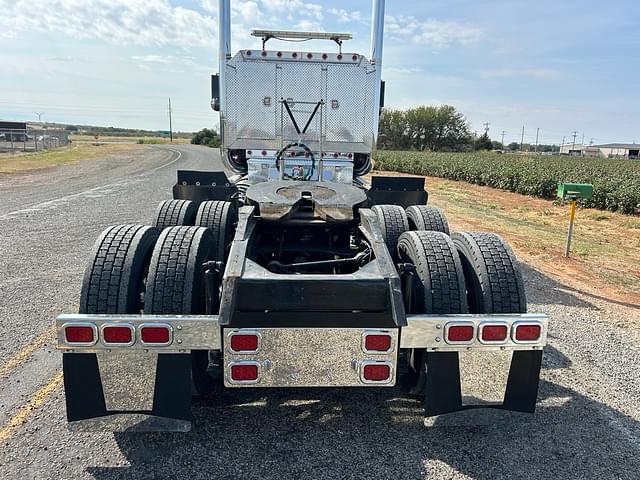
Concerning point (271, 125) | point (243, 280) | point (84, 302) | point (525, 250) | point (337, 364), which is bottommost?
point (525, 250)

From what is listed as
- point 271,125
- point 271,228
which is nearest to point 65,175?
point 271,125

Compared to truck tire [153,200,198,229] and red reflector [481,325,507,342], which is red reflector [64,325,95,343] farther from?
truck tire [153,200,198,229]

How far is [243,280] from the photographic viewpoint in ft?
9.17

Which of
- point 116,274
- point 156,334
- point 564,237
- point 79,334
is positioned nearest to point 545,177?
point 564,237

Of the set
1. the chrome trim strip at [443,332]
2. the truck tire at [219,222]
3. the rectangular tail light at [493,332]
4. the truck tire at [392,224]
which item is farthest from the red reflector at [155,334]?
the truck tire at [392,224]

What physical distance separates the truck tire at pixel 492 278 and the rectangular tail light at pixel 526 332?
285 mm

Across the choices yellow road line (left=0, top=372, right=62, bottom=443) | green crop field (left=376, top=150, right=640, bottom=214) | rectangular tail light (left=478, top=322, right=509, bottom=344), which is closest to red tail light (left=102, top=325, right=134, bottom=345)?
yellow road line (left=0, top=372, right=62, bottom=443)

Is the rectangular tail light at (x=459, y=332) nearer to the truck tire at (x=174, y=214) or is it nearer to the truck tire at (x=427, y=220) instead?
the truck tire at (x=427, y=220)

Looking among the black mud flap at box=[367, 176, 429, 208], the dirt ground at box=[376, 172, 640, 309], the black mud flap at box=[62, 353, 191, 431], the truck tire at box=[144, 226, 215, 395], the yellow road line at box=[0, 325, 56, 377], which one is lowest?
the dirt ground at box=[376, 172, 640, 309]

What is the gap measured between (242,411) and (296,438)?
481 millimetres

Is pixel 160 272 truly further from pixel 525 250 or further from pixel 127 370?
pixel 525 250

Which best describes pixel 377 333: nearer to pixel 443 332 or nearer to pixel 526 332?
pixel 443 332

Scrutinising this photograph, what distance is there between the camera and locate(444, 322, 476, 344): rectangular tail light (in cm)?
283

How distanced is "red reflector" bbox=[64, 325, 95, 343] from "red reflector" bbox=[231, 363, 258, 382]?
791 mm
